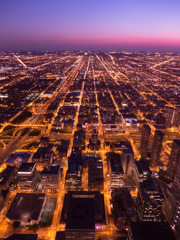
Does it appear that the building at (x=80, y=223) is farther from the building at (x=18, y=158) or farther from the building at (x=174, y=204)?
the building at (x=18, y=158)

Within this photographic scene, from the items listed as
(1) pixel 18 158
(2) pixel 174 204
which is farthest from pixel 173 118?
(1) pixel 18 158

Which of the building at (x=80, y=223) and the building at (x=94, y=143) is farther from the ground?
the building at (x=80, y=223)

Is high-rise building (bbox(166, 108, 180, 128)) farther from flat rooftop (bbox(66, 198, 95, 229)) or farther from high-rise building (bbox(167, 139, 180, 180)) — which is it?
flat rooftop (bbox(66, 198, 95, 229))

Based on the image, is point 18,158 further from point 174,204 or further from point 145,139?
point 174,204

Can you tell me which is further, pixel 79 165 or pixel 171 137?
pixel 171 137

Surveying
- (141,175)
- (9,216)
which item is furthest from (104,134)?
(9,216)

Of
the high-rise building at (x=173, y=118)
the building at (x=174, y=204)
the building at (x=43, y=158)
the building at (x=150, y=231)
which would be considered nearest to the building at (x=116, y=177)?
the building at (x=174, y=204)

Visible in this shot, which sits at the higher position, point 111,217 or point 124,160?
point 124,160

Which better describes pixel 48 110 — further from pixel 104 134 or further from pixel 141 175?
pixel 141 175

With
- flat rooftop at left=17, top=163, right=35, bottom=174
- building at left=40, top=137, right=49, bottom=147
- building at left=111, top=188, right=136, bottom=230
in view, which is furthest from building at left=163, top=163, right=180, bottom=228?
building at left=40, top=137, right=49, bottom=147
